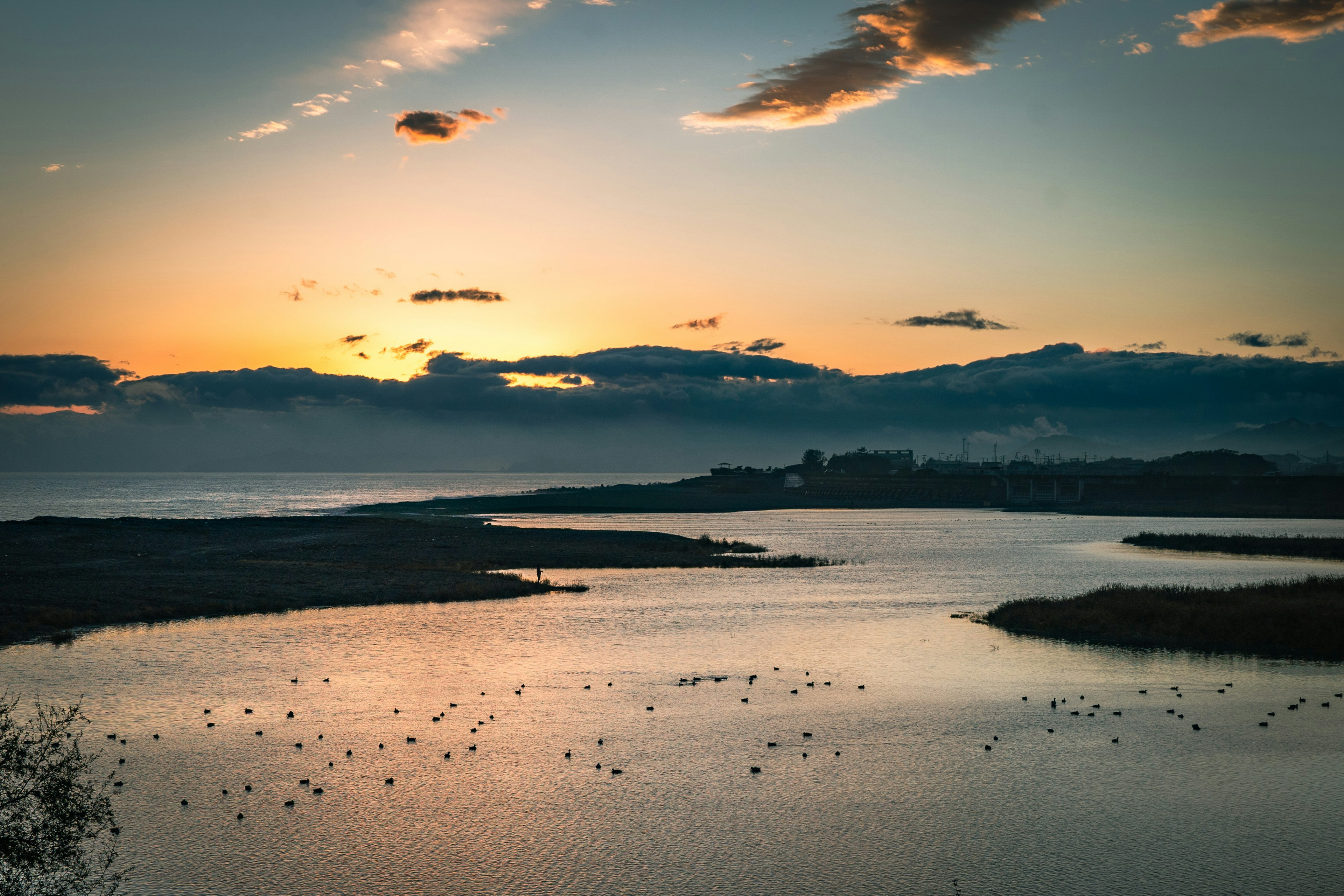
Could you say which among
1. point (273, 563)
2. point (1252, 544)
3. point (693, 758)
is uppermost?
point (1252, 544)

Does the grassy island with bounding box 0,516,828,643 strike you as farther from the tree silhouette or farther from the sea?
the tree silhouette

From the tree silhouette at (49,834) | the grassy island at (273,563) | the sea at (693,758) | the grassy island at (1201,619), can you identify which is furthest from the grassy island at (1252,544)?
the tree silhouette at (49,834)

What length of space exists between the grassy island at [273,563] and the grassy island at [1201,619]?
1240 inches

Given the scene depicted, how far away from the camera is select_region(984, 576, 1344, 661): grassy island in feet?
142

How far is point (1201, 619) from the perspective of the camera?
4678 centimetres

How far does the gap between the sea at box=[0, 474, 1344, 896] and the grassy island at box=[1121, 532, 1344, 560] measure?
227ft

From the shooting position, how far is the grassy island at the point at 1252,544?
9831 cm

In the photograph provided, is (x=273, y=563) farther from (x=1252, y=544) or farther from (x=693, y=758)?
(x=1252, y=544)

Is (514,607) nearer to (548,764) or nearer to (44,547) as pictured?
(548,764)

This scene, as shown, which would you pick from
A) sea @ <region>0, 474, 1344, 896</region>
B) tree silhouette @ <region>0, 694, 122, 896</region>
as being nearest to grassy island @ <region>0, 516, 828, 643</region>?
sea @ <region>0, 474, 1344, 896</region>

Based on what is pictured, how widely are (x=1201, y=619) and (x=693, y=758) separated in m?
32.7

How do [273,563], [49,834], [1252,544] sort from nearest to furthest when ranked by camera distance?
[49,834], [273,563], [1252,544]

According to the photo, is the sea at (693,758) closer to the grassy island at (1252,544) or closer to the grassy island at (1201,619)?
the grassy island at (1201,619)

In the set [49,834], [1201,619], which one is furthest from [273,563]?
[1201,619]
